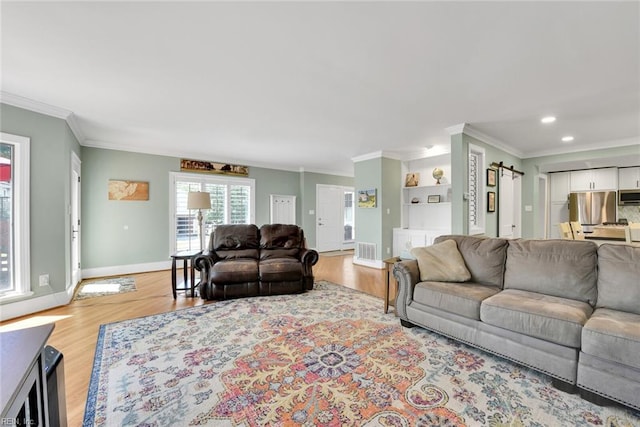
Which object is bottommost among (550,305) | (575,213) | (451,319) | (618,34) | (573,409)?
(573,409)

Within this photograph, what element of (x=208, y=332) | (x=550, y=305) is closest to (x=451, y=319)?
(x=550, y=305)

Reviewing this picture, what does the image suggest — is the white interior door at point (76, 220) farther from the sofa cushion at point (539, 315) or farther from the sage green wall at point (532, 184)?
the sage green wall at point (532, 184)

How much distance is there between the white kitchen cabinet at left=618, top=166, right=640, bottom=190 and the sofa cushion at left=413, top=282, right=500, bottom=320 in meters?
5.91

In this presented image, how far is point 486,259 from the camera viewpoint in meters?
2.79

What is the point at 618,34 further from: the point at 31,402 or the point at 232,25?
the point at 31,402

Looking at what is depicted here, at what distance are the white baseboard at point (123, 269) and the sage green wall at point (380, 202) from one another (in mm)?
4249

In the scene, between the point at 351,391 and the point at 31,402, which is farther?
the point at 351,391

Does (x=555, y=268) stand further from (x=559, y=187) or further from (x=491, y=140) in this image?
(x=559, y=187)

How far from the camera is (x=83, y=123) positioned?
13.2 ft

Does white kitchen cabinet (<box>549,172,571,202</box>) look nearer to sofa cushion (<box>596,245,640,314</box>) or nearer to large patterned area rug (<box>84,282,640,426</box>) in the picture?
sofa cushion (<box>596,245,640,314</box>)

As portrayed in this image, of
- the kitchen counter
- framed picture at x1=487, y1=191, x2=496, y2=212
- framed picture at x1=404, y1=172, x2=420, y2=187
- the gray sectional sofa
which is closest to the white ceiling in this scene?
framed picture at x1=487, y1=191, x2=496, y2=212

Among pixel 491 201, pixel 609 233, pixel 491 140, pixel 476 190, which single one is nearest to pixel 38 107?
pixel 476 190

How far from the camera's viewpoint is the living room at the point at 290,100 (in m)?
1.90

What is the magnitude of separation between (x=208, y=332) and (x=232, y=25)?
2.64 metres
